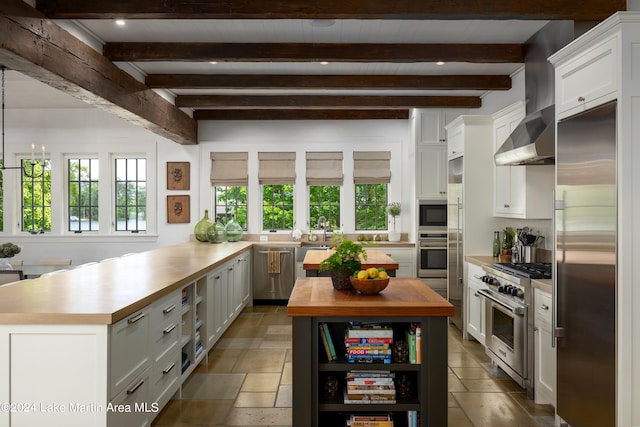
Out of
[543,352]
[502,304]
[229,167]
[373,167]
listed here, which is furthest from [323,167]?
[543,352]

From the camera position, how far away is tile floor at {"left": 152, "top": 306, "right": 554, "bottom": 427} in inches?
124

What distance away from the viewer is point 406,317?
2547 mm

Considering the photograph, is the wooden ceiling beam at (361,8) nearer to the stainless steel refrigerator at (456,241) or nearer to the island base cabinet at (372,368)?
the island base cabinet at (372,368)

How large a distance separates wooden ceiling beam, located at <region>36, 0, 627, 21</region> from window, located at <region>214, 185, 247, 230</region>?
4593 millimetres

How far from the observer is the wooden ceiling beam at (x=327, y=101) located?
6.12 meters

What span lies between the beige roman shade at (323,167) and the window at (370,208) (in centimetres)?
42

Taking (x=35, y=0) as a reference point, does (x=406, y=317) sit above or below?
below

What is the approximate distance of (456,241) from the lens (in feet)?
17.4

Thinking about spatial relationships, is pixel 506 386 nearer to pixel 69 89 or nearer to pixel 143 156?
pixel 69 89

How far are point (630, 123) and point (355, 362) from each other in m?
1.85

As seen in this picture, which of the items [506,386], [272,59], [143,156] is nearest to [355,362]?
[506,386]

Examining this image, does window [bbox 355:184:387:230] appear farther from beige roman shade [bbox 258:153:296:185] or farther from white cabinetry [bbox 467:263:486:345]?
white cabinetry [bbox 467:263:486:345]

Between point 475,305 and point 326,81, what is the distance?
2.84 meters

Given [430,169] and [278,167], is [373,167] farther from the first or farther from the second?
Result: [278,167]
